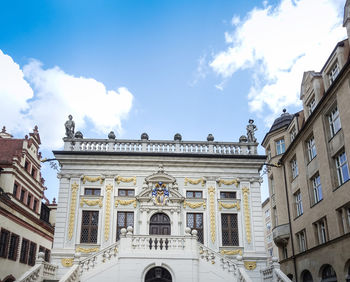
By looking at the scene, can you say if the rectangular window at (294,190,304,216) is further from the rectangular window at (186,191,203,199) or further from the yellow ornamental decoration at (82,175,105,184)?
the yellow ornamental decoration at (82,175,105,184)

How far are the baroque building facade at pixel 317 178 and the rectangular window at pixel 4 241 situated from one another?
22.0 metres

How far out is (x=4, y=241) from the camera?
2920cm

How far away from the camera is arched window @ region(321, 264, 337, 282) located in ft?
74.2

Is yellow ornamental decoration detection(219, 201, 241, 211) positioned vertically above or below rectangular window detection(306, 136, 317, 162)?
below

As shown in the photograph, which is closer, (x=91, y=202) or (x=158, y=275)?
(x=158, y=275)

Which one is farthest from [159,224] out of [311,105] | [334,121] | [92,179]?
[311,105]

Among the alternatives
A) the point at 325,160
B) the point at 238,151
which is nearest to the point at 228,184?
the point at 238,151

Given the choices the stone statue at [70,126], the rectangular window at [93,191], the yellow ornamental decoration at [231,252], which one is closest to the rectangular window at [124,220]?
the rectangular window at [93,191]

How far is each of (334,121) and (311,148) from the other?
4.47 metres

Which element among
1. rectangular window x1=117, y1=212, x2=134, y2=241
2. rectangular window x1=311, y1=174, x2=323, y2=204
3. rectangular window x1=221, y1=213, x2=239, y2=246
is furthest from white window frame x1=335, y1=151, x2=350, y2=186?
rectangular window x1=117, y1=212, x2=134, y2=241

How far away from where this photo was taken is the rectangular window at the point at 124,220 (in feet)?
77.9

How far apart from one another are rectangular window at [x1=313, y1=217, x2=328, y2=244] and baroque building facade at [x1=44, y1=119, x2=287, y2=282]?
4484 millimetres

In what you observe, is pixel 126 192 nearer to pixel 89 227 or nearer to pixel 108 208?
pixel 108 208

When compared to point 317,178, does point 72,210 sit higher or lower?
lower
